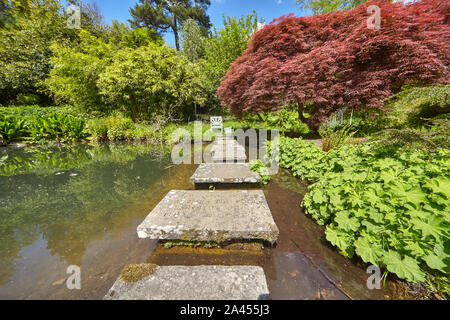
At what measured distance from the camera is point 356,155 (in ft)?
7.36

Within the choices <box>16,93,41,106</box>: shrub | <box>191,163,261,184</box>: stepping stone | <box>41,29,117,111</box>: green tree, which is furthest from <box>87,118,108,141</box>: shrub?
<box>16,93,41,106</box>: shrub

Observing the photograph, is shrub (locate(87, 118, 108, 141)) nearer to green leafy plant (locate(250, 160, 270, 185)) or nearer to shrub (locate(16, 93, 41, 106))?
green leafy plant (locate(250, 160, 270, 185))

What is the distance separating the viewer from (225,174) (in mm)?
2770

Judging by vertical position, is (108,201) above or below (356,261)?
above

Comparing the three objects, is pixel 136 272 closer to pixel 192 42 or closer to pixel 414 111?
pixel 414 111

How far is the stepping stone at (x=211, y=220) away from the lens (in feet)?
4.71

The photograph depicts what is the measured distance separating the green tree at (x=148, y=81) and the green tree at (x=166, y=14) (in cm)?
1142

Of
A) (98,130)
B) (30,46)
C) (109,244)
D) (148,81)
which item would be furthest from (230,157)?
(30,46)

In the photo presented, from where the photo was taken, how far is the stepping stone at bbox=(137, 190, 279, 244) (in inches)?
56.5

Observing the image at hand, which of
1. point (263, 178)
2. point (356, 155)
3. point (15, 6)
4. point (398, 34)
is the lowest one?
point (263, 178)

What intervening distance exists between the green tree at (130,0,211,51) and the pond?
18959 millimetres
